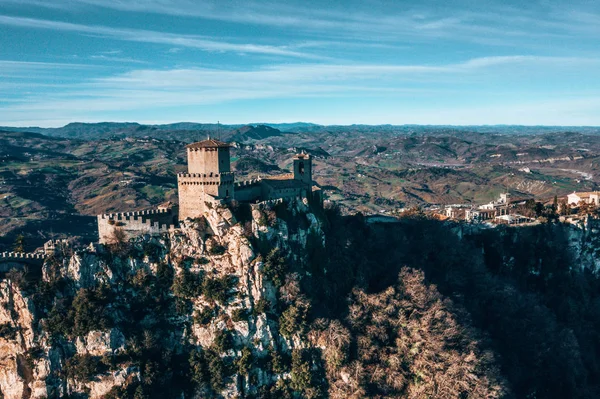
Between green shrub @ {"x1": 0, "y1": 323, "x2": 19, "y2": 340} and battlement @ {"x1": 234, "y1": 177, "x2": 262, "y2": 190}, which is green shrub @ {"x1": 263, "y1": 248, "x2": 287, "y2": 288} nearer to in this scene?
battlement @ {"x1": 234, "y1": 177, "x2": 262, "y2": 190}

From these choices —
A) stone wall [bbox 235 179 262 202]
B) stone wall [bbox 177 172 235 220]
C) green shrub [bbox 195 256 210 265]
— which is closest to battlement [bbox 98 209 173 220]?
stone wall [bbox 177 172 235 220]

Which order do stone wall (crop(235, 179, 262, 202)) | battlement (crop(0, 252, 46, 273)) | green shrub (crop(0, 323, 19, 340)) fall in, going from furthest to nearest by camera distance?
stone wall (crop(235, 179, 262, 202)) < battlement (crop(0, 252, 46, 273)) < green shrub (crop(0, 323, 19, 340))

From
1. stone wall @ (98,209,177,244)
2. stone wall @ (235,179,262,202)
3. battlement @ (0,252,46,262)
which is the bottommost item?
battlement @ (0,252,46,262)

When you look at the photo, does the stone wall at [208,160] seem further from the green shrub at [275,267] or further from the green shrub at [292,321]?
the green shrub at [292,321]

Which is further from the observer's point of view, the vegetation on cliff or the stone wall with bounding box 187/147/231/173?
the stone wall with bounding box 187/147/231/173

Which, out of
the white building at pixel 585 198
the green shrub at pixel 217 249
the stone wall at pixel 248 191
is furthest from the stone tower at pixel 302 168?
the white building at pixel 585 198

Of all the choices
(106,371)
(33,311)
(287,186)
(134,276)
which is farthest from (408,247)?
(33,311)

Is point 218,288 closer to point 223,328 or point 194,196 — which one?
point 223,328
